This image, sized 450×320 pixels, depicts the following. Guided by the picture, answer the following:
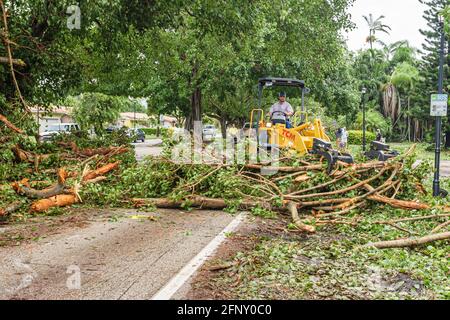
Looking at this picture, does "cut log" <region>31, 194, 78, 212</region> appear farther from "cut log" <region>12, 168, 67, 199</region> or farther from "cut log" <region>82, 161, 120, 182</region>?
"cut log" <region>82, 161, 120, 182</region>

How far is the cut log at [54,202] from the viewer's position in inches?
392

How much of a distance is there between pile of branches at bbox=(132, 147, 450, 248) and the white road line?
1.74 metres

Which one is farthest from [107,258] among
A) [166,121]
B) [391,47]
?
[166,121]

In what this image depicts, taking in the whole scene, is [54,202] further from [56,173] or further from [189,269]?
[189,269]

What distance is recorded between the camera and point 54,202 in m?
10.3

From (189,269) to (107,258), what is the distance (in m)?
1.33

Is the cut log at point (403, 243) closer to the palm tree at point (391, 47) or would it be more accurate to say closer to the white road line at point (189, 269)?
the white road line at point (189, 269)

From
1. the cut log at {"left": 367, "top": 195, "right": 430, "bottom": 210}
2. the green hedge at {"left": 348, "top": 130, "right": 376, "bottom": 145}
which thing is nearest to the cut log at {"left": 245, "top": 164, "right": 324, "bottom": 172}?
the cut log at {"left": 367, "top": 195, "right": 430, "bottom": 210}

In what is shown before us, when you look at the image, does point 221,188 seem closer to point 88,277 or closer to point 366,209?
point 366,209

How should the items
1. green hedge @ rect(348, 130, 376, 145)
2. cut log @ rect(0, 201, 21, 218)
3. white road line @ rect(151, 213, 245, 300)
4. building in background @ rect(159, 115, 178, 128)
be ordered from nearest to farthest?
white road line @ rect(151, 213, 245, 300) → cut log @ rect(0, 201, 21, 218) → green hedge @ rect(348, 130, 376, 145) → building in background @ rect(159, 115, 178, 128)

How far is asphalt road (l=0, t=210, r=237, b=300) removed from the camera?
17.7ft

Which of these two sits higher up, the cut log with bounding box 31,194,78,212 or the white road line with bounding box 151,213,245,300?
the cut log with bounding box 31,194,78,212

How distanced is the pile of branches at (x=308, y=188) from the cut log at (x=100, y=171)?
6.02 ft

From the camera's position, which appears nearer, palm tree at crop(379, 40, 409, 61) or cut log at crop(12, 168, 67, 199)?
cut log at crop(12, 168, 67, 199)
